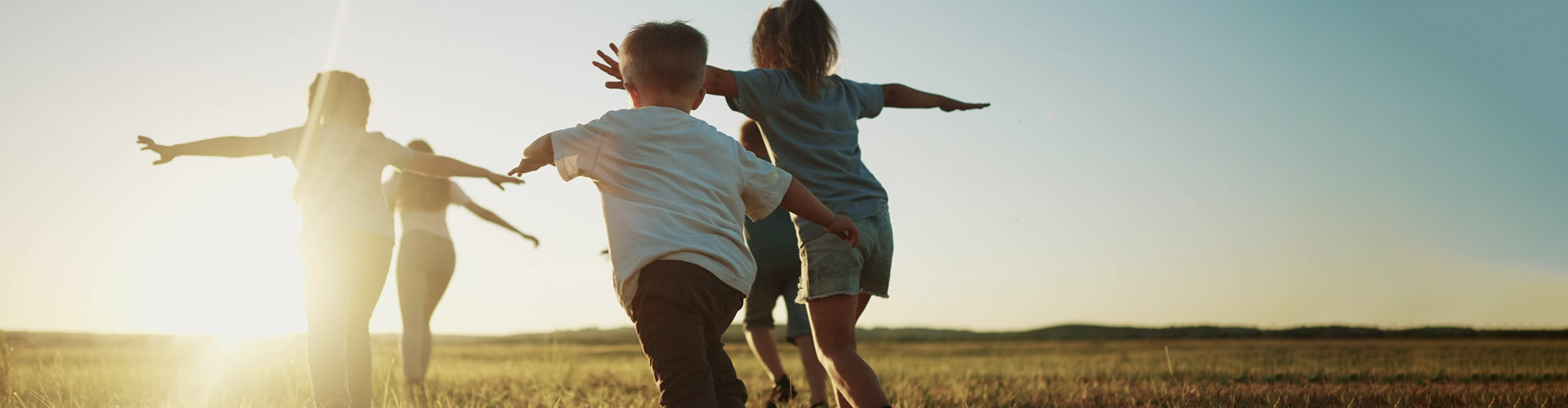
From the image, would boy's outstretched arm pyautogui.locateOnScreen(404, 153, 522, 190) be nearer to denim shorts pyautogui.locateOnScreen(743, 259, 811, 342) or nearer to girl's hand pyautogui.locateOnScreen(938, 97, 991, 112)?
denim shorts pyautogui.locateOnScreen(743, 259, 811, 342)

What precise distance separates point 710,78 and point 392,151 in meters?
2.04

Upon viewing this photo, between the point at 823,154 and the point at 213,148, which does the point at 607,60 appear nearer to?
the point at 823,154

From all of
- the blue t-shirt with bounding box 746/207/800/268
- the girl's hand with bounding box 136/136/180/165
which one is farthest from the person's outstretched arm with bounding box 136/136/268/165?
the blue t-shirt with bounding box 746/207/800/268

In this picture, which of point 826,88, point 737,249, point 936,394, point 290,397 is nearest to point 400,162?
point 290,397

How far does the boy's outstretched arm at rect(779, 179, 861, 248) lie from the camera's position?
3355 mm

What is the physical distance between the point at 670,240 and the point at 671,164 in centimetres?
27

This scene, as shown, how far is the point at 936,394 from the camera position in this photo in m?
6.50

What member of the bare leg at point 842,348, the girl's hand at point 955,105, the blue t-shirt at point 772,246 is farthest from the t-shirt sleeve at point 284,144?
the girl's hand at point 955,105

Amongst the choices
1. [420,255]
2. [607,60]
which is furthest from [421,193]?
[607,60]

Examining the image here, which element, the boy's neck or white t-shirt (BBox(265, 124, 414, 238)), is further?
white t-shirt (BBox(265, 124, 414, 238))

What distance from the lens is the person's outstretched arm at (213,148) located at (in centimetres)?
479

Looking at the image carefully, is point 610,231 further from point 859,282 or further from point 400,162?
point 400,162

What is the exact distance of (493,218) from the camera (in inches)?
309

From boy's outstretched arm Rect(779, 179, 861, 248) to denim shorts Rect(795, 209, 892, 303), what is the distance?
253mm
